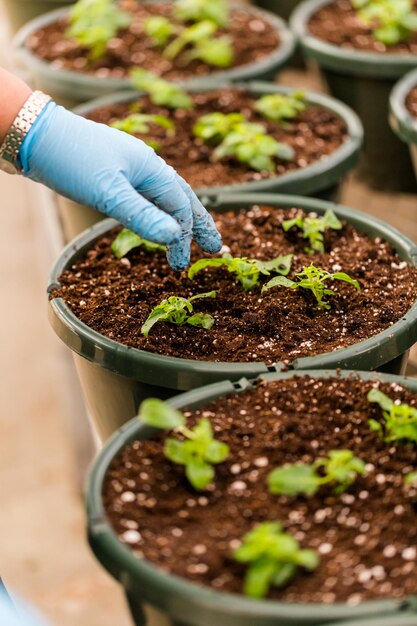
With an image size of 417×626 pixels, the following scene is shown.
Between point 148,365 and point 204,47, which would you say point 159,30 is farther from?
point 148,365

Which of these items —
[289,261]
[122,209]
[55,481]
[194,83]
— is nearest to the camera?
[122,209]

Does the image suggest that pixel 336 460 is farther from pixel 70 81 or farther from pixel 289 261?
pixel 70 81

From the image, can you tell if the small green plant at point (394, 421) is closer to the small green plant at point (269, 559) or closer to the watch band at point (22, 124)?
the small green plant at point (269, 559)

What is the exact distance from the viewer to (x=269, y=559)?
3.44ft

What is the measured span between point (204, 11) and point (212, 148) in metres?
0.84

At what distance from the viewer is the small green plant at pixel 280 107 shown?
7.68 ft

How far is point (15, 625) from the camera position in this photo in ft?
3.49

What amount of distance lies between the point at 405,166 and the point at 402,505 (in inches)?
62.7

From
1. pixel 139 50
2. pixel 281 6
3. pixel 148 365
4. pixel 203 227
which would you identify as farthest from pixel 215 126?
pixel 281 6

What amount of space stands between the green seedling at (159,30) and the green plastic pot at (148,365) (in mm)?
1333

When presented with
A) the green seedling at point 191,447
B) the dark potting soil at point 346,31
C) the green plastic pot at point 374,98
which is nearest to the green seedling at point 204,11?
the dark potting soil at point 346,31

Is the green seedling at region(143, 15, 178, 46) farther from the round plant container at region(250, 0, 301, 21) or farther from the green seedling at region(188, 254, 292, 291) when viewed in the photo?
the green seedling at region(188, 254, 292, 291)

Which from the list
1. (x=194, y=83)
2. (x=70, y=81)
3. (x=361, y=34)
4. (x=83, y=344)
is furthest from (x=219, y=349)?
(x=361, y=34)

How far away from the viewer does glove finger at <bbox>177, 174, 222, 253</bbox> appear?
1585mm
